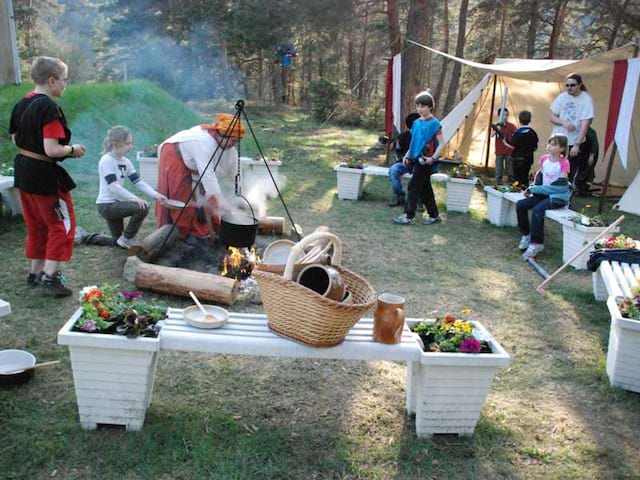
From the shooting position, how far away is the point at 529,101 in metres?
9.77

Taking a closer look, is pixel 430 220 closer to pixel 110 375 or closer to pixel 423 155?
pixel 423 155

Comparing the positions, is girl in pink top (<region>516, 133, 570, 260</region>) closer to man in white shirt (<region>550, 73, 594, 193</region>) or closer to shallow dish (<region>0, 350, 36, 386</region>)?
man in white shirt (<region>550, 73, 594, 193</region>)

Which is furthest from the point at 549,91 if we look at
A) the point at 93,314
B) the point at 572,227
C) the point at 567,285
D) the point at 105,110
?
the point at 93,314

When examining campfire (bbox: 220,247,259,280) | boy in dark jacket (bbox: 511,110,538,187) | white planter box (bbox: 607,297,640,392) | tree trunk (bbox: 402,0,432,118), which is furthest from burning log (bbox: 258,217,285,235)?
tree trunk (bbox: 402,0,432,118)

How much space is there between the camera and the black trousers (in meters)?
6.56

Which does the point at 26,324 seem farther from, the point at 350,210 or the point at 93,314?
the point at 350,210

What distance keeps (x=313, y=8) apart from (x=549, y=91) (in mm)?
6410

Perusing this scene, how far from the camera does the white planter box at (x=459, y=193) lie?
7281mm

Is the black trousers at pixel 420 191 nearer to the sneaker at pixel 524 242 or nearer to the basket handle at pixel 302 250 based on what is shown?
the sneaker at pixel 524 242

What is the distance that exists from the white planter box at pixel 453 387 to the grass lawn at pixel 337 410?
0.09 m

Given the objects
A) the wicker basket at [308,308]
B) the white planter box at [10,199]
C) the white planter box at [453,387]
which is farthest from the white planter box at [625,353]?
the white planter box at [10,199]

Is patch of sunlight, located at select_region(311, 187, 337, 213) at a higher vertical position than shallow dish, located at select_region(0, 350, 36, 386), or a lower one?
lower

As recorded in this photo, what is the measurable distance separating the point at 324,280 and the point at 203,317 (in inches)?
27.4

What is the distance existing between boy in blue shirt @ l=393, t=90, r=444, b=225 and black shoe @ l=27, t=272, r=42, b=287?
4135 millimetres
